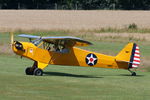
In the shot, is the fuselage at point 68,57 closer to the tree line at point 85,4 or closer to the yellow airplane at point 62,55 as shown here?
the yellow airplane at point 62,55

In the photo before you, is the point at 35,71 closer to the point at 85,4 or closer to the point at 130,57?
the point at 130,57

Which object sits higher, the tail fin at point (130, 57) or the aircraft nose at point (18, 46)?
the aircraft nose at point (18, 46)

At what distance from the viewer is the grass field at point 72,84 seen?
16.6 meters

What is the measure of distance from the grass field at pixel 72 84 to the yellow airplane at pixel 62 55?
0.52 m

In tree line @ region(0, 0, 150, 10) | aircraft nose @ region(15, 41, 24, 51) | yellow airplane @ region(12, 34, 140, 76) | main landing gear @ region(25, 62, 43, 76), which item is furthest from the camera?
tree line @ region(0, 0, 150, 10)

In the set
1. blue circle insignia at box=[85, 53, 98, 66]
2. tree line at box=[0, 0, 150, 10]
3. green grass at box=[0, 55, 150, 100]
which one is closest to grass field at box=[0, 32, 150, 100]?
green grass at box=[0, 55, 150, 100]

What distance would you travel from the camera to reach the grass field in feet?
54.4

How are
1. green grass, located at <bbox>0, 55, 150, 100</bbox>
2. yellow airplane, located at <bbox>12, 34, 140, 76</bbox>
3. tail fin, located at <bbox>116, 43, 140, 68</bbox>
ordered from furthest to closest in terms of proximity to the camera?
tail fin, located at <bbox>116, 43, 140, 68</bbox> → yellow airplane, located at <bbox>12, 34, 140, 76</bbox> → green grass, located at <bbox>0, 55, 150, 100</bbox>

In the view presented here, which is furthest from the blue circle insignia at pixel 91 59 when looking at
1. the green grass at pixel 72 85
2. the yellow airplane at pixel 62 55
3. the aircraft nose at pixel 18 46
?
the aircraft nose at pixel 18 46

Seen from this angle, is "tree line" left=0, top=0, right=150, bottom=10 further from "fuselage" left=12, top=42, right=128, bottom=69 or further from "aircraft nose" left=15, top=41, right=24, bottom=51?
"aircraft nose" left=15, top=41, right=24, bottom=51

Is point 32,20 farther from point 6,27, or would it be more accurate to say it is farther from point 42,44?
point 42,44

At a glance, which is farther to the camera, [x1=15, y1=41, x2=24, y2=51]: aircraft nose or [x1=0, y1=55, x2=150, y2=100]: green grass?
[x1=15, y1=41, x2=24, y2=51]: aircraft nose

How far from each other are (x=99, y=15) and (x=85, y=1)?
16.6 metres

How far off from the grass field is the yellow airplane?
0.52 meters
